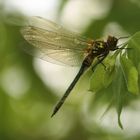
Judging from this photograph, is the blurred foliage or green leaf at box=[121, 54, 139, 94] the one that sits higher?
green leaf at box=[121, 54, 139, 94]

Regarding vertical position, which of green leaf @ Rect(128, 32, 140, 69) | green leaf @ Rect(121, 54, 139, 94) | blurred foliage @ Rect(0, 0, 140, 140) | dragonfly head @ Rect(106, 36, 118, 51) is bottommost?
blurred foliage @ Rect(0, 0, 140, 140)

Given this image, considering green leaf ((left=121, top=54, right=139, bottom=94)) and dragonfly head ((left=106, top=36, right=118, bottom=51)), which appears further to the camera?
dragonfly head ((left=106, top=36, right=118, bottom=51))

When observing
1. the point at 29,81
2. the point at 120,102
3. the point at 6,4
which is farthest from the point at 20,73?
the point at 120,102

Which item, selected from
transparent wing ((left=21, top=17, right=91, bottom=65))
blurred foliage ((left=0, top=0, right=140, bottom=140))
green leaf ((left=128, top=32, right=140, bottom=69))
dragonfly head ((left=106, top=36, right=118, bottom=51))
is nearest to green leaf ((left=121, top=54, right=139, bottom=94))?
green leaf ((left=128, top=32, right=140, bottom=69))

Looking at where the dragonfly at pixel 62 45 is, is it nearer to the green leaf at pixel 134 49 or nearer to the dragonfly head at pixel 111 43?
→ the dragonfly head at pixel 111 43

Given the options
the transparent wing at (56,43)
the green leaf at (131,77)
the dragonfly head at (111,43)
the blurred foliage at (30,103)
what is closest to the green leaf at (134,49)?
the green leaf at (131,77)


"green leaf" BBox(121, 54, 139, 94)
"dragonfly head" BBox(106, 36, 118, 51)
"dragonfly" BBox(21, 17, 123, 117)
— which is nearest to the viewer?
"green leaf" BBox(121, 54, 139, 94)

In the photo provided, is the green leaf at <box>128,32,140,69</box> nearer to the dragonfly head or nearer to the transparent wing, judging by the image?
the dragonfly head

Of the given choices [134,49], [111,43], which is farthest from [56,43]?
[134,49]
